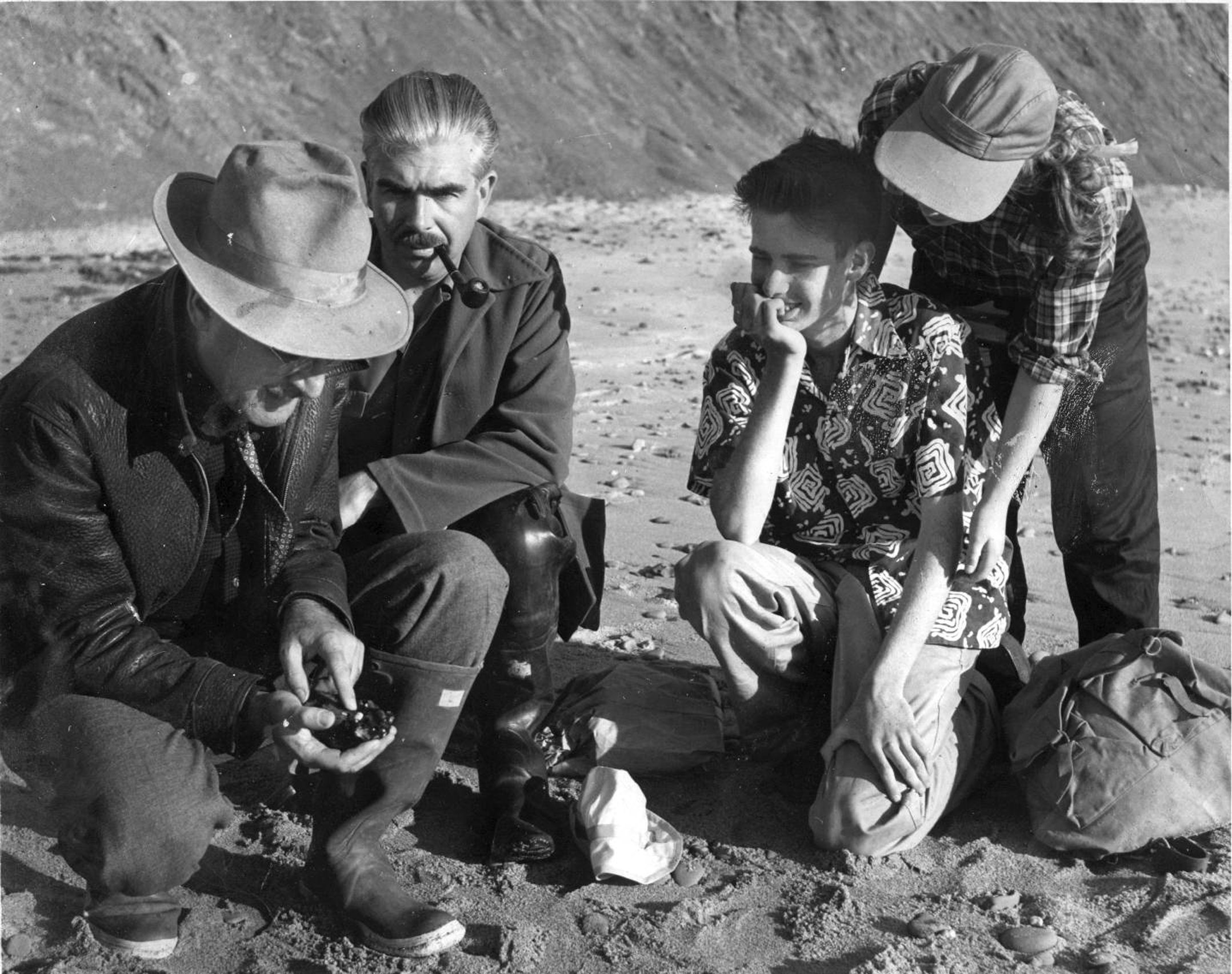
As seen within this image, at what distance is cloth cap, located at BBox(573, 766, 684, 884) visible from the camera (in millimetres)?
3072

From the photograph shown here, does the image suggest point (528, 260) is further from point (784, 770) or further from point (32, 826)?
point (32, 826)

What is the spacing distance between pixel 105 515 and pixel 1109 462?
8.39ft

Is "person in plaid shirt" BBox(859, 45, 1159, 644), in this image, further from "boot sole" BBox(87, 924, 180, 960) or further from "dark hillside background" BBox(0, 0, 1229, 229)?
"dark hillside background" BBox(0, 0, 1229, 229)

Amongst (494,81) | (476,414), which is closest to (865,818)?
(476,414)

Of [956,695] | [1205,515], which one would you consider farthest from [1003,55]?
[1205,515]

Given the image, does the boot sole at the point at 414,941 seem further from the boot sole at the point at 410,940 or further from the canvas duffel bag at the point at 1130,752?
the canvas duffel bag at the point at 1130,752

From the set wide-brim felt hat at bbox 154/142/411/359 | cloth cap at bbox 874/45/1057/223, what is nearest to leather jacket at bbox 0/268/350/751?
wide-brim felt hat at bbox 154/142/411/359

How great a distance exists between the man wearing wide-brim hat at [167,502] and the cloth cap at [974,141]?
1151mm

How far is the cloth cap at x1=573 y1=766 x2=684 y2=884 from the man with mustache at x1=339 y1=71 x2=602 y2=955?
0.11 m

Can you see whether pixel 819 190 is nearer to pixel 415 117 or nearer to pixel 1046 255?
pixel 1046 255

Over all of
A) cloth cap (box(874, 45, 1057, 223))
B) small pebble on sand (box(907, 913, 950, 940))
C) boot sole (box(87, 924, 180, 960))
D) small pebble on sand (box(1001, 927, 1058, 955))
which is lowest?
boot sole (box(87, 924, 180, 960))

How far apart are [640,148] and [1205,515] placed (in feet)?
38.4

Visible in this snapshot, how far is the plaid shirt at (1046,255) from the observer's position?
337cm

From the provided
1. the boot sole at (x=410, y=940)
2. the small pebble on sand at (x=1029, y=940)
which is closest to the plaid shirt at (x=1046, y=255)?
the small pebble on sand at (x=1029, y=940)
